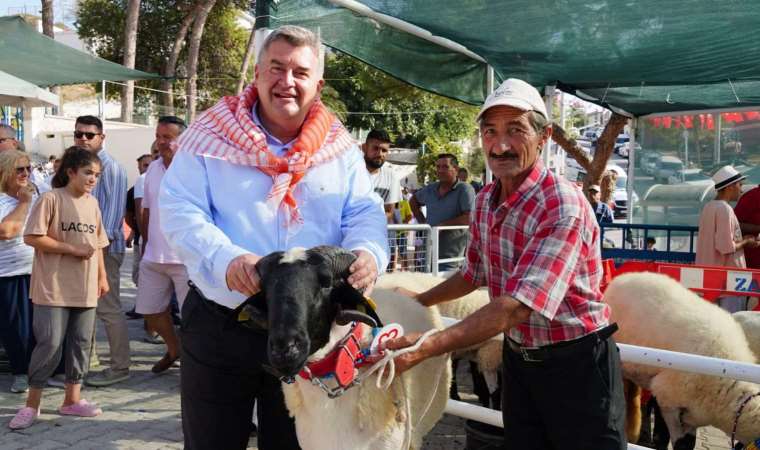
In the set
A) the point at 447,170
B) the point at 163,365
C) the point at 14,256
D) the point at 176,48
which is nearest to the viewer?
the point at 14,256

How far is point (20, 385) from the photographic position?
5.87m

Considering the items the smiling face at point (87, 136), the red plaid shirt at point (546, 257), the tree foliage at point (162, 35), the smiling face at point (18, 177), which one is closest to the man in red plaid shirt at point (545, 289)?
the red plaid shirt at point (546, 257)

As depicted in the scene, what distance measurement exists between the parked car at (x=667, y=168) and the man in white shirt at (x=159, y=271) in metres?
7.69

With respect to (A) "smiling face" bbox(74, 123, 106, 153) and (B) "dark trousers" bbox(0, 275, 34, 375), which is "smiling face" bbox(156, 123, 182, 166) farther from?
(B) "dark trousers" bbox(0, 275, 34, 375)

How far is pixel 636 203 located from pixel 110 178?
27.3 feet

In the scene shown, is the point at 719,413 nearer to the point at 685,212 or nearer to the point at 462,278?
the point at 462,278

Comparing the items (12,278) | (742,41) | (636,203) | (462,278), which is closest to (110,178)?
(12,278)

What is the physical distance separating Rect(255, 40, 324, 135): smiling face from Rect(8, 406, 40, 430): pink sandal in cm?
383

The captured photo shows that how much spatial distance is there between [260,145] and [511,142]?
86cm

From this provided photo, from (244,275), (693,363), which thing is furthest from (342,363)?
(693,363)

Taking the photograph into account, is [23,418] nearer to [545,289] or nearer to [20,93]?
[545,289]

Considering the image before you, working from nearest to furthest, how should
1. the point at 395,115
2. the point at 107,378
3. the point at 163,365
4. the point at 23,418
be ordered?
the point at 23,418, the point at 107,378, the point at 163,365, the point at 395,115

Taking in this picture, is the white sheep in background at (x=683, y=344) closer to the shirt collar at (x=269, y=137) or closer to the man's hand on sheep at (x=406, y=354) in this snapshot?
the man's hand on sheep at (x=406, y=354)

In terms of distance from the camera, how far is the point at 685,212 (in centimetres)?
1080
